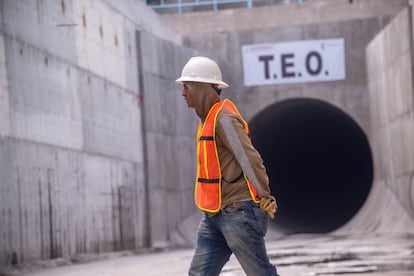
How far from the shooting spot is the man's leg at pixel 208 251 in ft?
17.7

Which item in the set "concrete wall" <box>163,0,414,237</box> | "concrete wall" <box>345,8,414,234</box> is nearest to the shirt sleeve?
"concrete wall" <box>345,8,414,234</box>

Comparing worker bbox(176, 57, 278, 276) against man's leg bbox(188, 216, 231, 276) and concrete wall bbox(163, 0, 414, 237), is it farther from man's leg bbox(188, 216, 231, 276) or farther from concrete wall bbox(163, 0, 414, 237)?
concrete wall bbox(163, 0, 414, 237)

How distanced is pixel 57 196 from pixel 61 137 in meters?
1.00

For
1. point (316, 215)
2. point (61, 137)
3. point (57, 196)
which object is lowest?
point (316, 215)

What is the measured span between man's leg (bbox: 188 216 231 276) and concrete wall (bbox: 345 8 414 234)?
14.2 metres

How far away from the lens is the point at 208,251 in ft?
17.8

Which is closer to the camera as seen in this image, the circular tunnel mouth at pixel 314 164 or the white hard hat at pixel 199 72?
the white hard hat at pixel 199 72

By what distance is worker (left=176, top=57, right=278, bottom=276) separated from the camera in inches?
207

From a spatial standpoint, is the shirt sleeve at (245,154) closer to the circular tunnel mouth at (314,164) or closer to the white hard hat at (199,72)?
the white hard hat at (199,72)

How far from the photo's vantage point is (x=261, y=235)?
210 inches

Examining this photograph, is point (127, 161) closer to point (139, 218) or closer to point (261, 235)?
point (139, 218)

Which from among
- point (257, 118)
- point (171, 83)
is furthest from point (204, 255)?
point (257, 118)

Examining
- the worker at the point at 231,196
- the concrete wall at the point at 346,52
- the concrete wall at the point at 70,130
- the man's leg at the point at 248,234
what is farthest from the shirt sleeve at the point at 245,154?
the concrete wall at the point at 346,52

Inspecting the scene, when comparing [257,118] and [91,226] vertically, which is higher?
[257,118]
